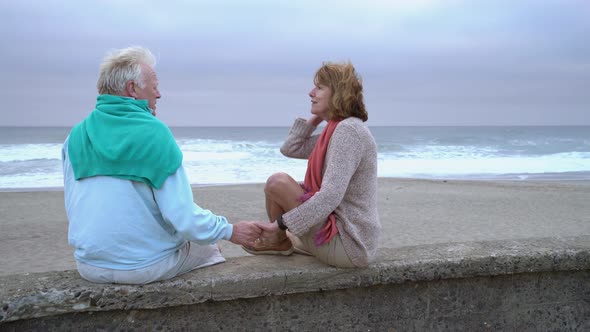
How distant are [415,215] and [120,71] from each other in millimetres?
8548

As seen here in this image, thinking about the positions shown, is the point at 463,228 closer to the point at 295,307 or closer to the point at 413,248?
the point at 413,248

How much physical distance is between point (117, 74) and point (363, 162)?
1.23 metres

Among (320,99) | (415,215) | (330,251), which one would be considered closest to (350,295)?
(330,251)

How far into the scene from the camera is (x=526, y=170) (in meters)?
23.3

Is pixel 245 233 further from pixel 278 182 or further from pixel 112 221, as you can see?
pixel 112 221

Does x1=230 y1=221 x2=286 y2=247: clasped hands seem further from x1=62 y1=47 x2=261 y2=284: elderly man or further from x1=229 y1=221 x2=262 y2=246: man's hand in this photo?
x1=62 y1=47 x2=261 y2=284: elderly man

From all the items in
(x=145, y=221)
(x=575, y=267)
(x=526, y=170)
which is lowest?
(x=526, y=170)

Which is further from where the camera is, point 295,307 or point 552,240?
point 552,240

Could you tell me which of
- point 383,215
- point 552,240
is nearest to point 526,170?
point 383,215

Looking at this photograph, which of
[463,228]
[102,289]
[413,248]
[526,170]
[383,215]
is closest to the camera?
[102,289]

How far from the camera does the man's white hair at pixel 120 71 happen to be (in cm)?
235

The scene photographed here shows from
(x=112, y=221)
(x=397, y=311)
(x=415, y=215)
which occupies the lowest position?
(x=415, y=215)

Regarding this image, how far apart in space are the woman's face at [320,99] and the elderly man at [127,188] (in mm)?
879

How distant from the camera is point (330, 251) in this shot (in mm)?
2627
